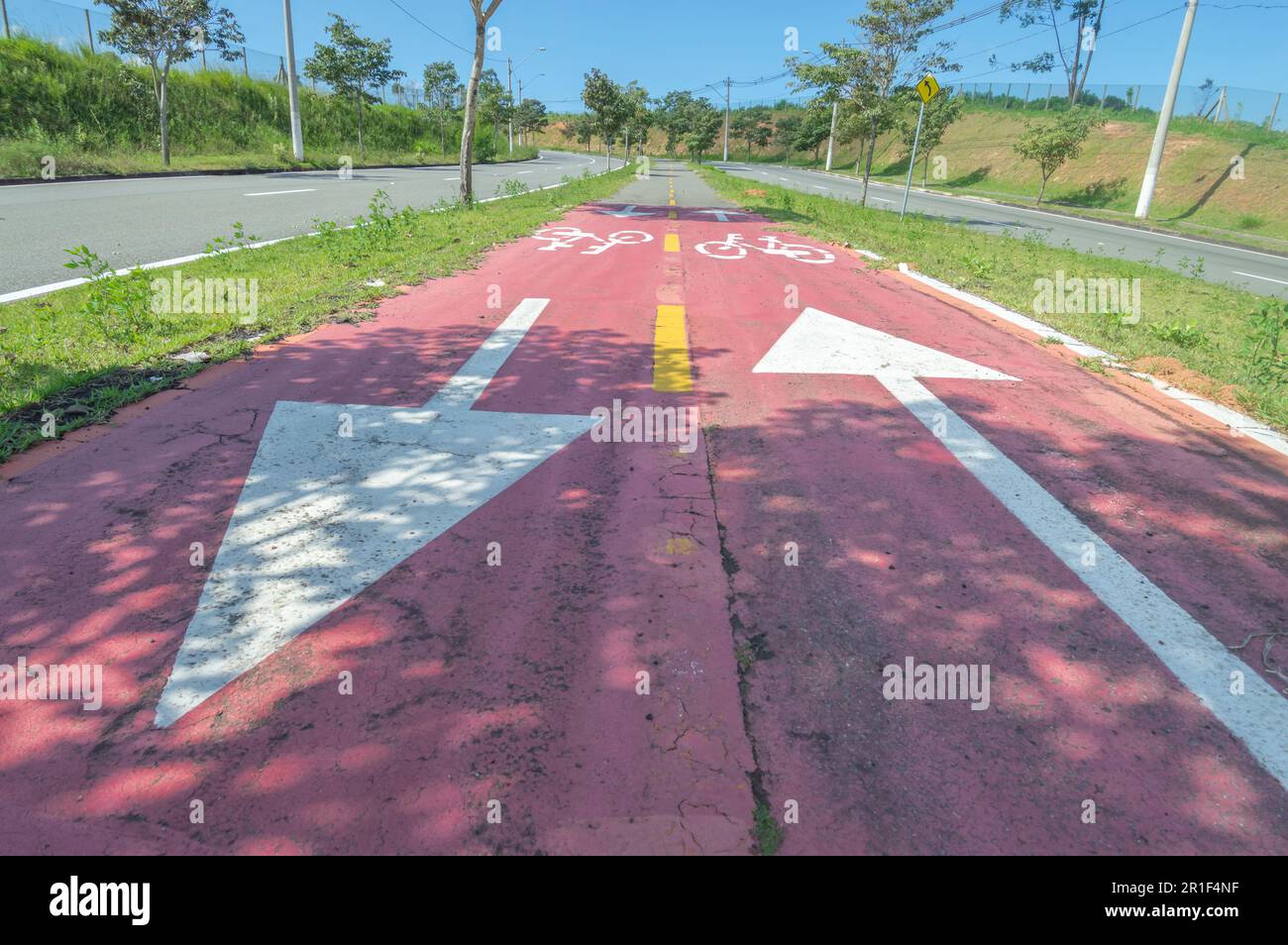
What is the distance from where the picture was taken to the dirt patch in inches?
189

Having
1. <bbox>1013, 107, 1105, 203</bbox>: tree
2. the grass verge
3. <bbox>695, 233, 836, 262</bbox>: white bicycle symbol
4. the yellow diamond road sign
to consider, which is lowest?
<bbox>695, 233, 836, 262</bbox>: white bicycle symbol

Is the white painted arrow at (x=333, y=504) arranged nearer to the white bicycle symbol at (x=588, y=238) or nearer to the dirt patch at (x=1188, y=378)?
the dirt patch at (x=1188, y=378)

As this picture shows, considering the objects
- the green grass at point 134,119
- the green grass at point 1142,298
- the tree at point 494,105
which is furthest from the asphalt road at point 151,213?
the tree at point 494,105

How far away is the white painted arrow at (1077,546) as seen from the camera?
6.97 feet

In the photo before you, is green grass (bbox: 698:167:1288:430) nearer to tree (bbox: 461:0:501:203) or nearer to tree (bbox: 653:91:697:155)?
tree (bbox: 461:0:501:203)

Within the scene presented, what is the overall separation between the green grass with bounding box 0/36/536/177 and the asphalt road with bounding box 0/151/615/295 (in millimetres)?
3091

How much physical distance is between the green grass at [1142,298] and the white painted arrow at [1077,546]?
1.67m

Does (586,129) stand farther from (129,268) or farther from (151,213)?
(129,268)

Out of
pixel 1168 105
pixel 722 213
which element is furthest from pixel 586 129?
pixel 722 213

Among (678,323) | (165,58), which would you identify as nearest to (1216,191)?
(678,323)

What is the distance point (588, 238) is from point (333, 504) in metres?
8.67

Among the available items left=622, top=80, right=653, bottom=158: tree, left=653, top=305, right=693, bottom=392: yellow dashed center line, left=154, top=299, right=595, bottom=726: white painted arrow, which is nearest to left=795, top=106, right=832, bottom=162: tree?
left=622, top=80, right=653, bottom=158: tree

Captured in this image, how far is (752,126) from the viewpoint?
258ft
